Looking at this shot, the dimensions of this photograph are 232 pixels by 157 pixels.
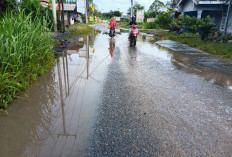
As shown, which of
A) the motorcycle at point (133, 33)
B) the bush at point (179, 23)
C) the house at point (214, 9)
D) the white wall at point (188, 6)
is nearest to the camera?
the motorcycle at point (133, 33)

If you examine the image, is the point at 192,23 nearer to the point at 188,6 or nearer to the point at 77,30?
the point at 188,6

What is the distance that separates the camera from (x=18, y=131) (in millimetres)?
2791

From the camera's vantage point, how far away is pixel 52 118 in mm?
3162

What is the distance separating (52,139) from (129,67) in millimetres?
4465

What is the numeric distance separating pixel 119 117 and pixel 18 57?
102 inches

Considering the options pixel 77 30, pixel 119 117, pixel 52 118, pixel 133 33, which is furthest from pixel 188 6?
pixel 52 118

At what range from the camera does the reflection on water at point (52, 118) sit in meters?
2.44

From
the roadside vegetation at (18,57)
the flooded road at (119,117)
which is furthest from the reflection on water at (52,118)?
the roadside vegetation at (18,57)

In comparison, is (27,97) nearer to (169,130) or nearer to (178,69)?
(169,130)

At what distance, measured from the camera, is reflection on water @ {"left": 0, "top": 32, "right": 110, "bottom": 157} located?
7.99 feet

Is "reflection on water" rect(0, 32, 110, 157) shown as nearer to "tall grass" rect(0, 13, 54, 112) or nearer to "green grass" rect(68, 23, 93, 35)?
"tall grass" rect(0, 13, 54, 112)

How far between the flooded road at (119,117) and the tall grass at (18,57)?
0.76ft

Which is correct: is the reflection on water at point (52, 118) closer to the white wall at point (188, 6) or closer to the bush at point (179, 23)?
the bush at point (179, 23)

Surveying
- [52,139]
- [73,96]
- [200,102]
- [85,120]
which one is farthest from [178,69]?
[52,139]
